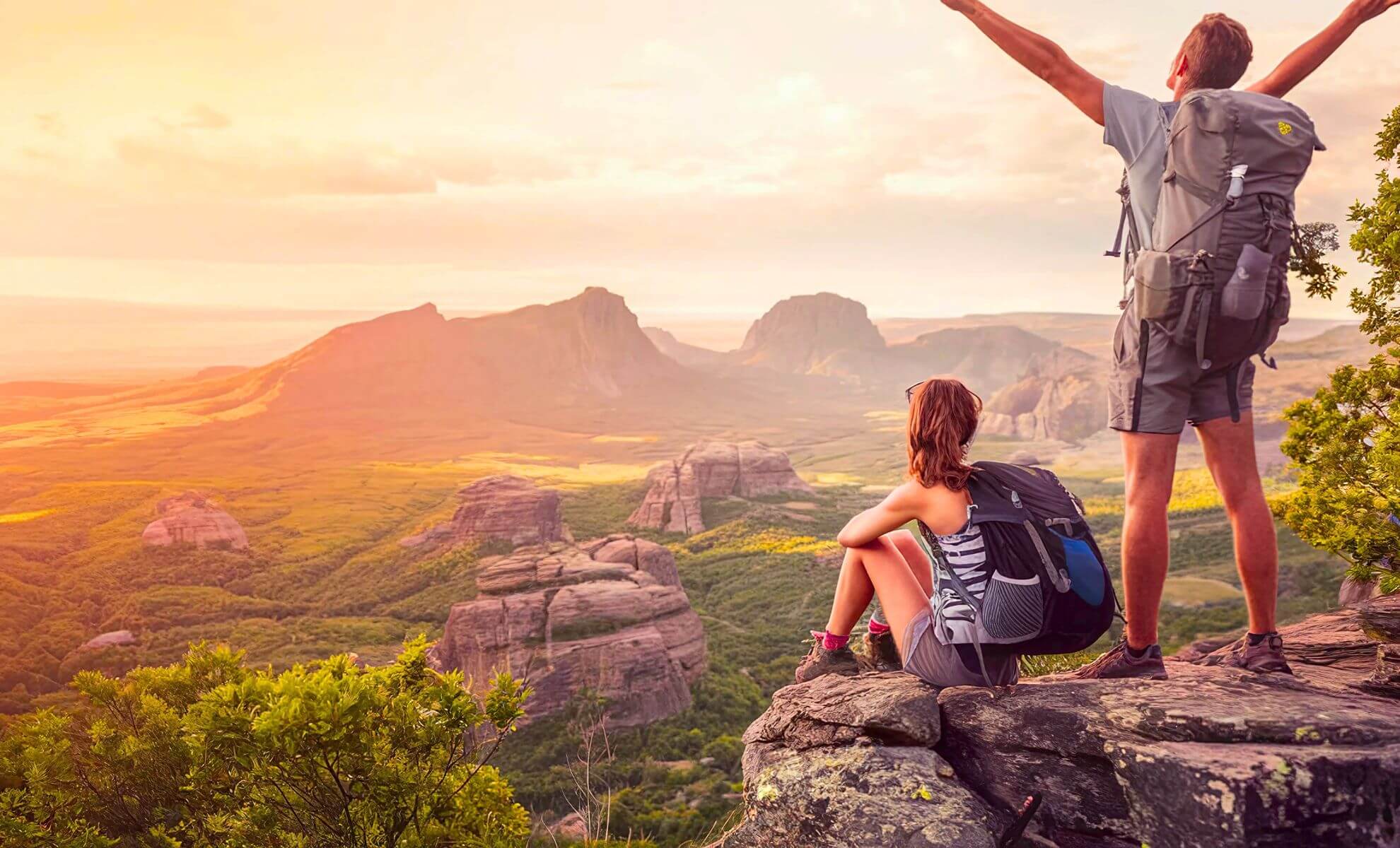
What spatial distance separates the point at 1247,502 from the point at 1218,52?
7.85 feet

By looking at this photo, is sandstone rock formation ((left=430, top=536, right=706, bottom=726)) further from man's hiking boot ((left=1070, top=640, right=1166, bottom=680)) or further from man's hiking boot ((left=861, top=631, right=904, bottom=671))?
man's hiking boot ((left=1070, top=640, right=1166, bottom=680))

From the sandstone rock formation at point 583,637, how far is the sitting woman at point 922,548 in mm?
50746

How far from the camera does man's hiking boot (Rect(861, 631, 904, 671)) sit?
5.29 metres

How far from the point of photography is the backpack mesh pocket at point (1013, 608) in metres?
3.98

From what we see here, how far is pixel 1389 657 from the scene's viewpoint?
4328 millimetres

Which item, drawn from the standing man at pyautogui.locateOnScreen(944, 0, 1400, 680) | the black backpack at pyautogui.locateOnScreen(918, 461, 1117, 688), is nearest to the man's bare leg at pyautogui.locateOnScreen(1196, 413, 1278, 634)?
the standing man at pyautogui.locateOnScreen(944, 0, 1400, 680)

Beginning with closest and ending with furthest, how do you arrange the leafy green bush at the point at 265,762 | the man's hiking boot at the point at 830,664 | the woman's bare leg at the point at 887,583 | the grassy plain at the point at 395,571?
the woman's bare leg at the point at 887,583, the man's hiking boot at the point at 830,664, the leafy green bush at the point at 265,762, the grassy plain at the point at 395,571

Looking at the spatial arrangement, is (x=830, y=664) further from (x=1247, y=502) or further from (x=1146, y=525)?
(x=1247, y=502)

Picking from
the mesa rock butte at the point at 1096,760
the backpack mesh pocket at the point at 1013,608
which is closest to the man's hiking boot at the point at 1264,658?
the mesa rock butte at the point at 1096,760

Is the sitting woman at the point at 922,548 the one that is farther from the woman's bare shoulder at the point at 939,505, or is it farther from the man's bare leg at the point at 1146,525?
the man's bare leg at the point at 1146,525

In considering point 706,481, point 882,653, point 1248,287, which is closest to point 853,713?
point 882,653

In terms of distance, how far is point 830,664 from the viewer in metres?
5.24

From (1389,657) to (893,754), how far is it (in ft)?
9.35

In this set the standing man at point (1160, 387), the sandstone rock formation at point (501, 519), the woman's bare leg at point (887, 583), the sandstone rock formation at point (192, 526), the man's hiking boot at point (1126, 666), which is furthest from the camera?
the sandstone rock formation at point (501, 519)
